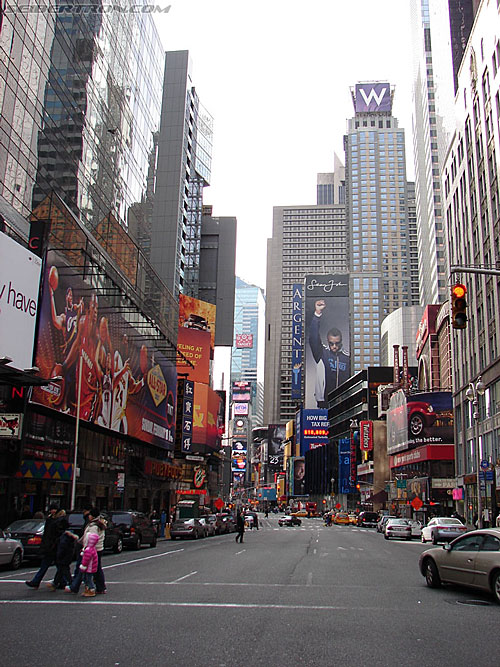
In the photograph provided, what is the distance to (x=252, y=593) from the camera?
12789mm

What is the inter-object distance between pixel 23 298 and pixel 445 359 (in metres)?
64.9

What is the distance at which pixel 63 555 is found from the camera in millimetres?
12836

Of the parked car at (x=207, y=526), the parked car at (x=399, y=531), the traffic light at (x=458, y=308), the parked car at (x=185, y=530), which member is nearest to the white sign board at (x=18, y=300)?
the parked car at (x=185, y=530)

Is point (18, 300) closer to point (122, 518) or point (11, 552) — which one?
point (122, 518)

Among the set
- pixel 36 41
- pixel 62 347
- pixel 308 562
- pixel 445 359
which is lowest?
pixel 308 562

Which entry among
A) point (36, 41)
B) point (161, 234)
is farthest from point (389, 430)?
point (36, 41)

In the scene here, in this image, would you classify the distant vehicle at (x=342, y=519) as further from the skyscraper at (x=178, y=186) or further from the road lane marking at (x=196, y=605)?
the road lane marking at (x=196, y=605)

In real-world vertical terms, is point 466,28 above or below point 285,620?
above

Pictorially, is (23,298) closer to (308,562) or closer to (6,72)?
(6,72)

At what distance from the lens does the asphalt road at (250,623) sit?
24.5ft

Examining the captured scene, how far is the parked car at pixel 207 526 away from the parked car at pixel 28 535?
69.0 feet

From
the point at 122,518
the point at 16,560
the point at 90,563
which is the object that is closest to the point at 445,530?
the point at 122,518

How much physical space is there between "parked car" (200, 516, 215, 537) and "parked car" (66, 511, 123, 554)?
50.8 ft

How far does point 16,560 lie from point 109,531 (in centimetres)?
643
